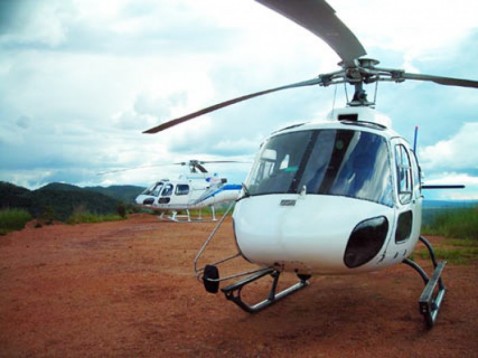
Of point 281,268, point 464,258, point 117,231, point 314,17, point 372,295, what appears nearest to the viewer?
point 314,17

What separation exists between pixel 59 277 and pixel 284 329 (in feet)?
16.0

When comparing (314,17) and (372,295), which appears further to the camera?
(372,295)

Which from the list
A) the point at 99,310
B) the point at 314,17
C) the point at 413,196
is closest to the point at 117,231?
the point at 99,310

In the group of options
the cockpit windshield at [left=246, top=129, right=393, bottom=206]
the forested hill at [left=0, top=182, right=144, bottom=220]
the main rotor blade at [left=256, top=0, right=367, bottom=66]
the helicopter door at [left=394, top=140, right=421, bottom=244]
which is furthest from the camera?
the forested hill at [left=0, top=182, right=144, bottom=220]

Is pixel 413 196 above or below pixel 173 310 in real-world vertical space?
above

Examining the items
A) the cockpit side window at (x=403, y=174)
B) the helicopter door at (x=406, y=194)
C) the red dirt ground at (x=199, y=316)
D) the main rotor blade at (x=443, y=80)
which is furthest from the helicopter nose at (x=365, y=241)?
the main rotor blade at (x=443, y=80)

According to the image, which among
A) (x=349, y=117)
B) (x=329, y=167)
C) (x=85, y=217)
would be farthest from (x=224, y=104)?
(x=85, y=217)

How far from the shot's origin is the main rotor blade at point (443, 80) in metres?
6.58

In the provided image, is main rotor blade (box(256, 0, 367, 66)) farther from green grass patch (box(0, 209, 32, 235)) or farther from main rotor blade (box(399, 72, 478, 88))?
green grass patch (box(0, 209, 32, 235))

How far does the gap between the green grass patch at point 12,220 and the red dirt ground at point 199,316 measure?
8467 mm

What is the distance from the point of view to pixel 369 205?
17.6 ft

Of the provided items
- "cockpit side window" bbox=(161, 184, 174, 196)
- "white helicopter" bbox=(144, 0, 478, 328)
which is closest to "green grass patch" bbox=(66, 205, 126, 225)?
"cockpit side window" bbox=(161, 184, 174, 196)

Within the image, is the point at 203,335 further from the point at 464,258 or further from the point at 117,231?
the point at 117,231

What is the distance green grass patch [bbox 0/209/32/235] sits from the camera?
62.2 ft
